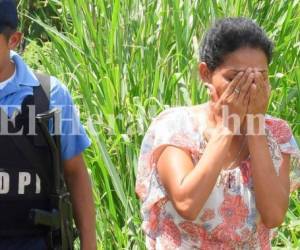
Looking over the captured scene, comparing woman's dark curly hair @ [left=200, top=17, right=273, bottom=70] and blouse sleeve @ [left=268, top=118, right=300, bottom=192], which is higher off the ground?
woman's dark curly hair @ [left=200, top=17, right=273, bottom=70]

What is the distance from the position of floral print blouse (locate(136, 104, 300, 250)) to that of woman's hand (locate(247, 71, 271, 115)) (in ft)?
0.48

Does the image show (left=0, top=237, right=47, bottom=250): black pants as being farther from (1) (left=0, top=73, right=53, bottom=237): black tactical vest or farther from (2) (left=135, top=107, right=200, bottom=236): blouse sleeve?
(2) (left=135, top=107, right=200, bottom=236): blouse sleeve

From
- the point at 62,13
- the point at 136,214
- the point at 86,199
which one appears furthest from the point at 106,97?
the point at 86,199

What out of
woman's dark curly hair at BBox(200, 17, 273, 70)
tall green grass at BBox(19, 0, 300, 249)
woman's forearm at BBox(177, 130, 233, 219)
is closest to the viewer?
woman's forearm at BBox(177, 130, 233, 219)

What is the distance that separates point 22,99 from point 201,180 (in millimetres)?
534

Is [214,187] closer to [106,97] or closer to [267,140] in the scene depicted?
[267,140]

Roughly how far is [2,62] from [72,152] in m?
0.33

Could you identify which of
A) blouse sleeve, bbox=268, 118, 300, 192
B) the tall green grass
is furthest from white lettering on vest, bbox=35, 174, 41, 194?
the tall green grass

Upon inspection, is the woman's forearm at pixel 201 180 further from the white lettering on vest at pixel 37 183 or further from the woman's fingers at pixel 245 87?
the white lettering on vest at pixel 37 183

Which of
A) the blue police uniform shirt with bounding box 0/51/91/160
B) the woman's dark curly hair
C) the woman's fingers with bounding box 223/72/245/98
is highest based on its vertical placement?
the woman's dark curly hair

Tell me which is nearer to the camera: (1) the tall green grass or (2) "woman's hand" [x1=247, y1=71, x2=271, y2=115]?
(2) "woman's hand" [x1=247, y1=71, x2=271, y2=115]

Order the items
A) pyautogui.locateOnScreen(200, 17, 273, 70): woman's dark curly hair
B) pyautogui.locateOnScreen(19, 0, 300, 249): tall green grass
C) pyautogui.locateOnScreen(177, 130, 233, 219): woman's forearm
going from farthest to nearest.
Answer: pyautogui.locateOnScreen(19, 0, 300, 249): tall green grass
pyautogui.locateOnScreen(200, 17, 273, 70): woman's dark curly hair
pyautogui.locateOnScreen(177, 130, 233, 219): woman's forearm

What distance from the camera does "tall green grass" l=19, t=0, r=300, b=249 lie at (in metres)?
3.76

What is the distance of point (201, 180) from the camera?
8.04 feet
